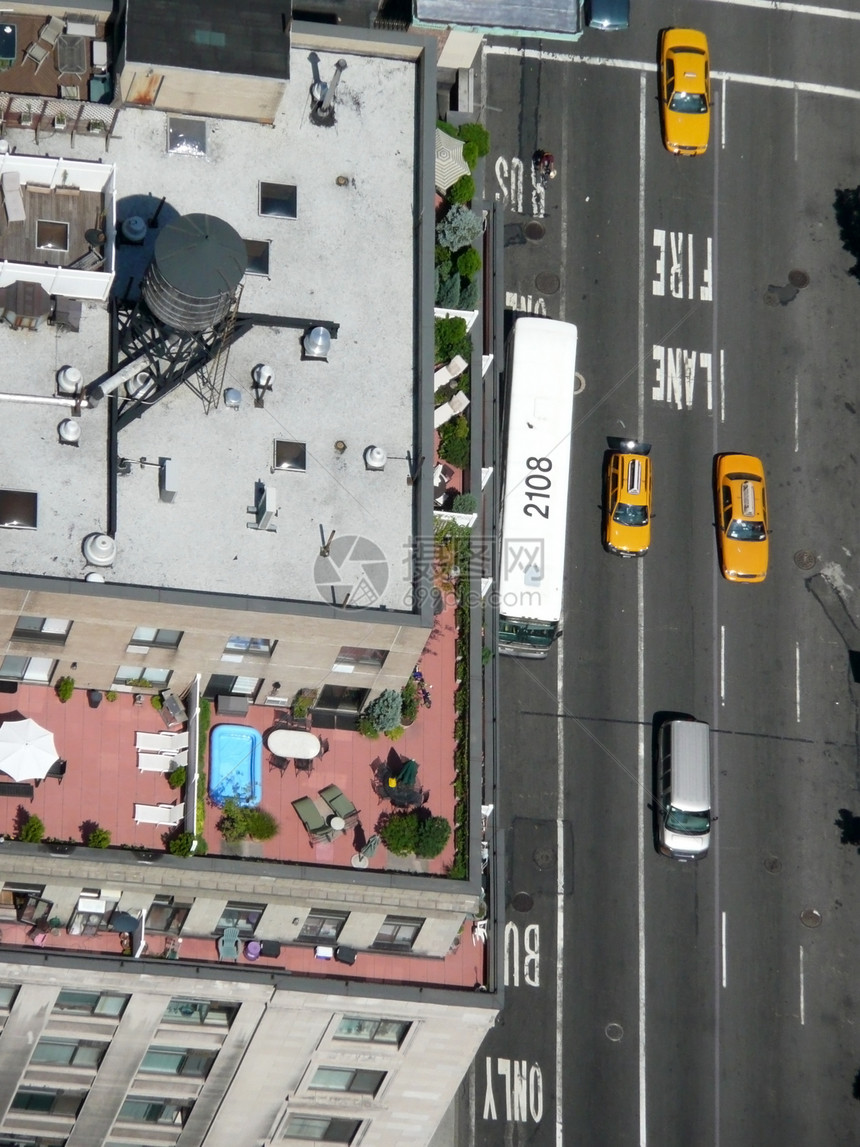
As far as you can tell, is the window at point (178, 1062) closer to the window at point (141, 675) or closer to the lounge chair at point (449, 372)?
the window at point (141, 675)


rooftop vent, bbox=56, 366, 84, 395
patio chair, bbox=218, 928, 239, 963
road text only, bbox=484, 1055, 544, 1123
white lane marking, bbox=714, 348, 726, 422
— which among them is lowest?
road text only, bbox=484, 1055, 544, 1123

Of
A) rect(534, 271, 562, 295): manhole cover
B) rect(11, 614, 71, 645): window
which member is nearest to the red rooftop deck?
rect(11, 614, 71, 645): window

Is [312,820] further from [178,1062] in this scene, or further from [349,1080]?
[349,1080]

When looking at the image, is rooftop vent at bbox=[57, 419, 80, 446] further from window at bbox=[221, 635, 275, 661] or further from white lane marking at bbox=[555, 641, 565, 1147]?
white lane marking at bbox=[555, 641, 565, 1147]

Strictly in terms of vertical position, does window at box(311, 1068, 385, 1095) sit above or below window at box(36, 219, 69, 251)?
below

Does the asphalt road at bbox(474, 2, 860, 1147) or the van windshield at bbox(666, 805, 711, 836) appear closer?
the asphalt road at bbox(474, 2, 860, 1147)

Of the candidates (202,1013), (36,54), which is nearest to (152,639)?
(202,1013)

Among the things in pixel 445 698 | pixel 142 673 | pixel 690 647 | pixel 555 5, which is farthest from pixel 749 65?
pixel 142 673
